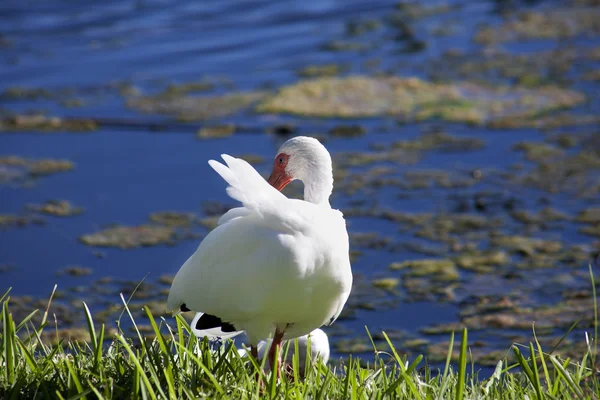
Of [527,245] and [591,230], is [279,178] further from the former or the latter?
[591,230]

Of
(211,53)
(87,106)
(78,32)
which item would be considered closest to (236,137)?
(87,106)

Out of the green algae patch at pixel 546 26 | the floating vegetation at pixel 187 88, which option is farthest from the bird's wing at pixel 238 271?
the green algae patch at pixel 546 26

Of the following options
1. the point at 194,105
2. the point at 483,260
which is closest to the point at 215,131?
the point at 194,105

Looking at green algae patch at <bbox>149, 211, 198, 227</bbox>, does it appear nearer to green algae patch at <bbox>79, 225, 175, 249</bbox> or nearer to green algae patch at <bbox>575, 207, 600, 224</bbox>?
green algae patch at <bbox>79, 225, 175, 249</bbox>

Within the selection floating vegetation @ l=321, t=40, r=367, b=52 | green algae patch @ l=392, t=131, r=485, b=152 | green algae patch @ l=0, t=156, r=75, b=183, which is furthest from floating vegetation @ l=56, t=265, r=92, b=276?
floating vegetation @ l=321, t=40, r=367, b=52

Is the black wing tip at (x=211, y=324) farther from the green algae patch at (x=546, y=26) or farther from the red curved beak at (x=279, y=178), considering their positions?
the green algae patch at (x=546, y=26)

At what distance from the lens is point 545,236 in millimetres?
5742

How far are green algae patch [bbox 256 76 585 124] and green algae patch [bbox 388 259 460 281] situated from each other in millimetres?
2226

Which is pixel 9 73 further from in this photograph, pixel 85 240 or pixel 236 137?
pixel 85 240

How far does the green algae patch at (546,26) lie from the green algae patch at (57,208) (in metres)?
Result: 4.70

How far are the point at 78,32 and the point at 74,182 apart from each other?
3926mm

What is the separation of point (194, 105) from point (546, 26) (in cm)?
383

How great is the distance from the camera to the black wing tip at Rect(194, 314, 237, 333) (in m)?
3.68

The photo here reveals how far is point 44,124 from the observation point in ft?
24.9
